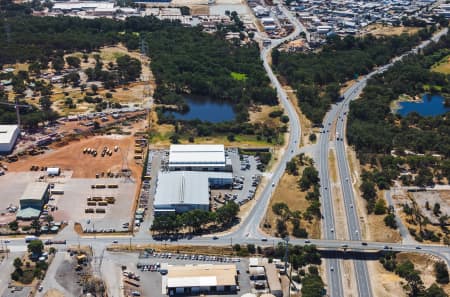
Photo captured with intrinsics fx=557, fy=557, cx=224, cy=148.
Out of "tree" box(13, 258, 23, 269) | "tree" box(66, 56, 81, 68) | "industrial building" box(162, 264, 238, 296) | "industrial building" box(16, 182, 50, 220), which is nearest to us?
"industrial building" box(162, 264, 238, 296)

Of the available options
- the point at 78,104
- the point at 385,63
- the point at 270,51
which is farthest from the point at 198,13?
the point at 78,104

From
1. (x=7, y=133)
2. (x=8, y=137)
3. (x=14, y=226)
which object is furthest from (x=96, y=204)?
(x=7, y=133)

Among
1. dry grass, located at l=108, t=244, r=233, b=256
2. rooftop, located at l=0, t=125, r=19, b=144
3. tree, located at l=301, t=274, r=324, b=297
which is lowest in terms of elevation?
rooftop, located at l=0, t=125, r=19, b=144

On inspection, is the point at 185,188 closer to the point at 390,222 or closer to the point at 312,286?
the point at 312,286

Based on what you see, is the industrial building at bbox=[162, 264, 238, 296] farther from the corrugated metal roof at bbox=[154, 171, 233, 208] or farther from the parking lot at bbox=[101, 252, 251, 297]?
the corrugated metal roof at bbox=[154, 171, 233, 208]

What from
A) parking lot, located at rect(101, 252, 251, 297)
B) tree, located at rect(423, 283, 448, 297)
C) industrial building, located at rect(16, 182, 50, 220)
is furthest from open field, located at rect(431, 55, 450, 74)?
industrial building, located at rect(16, 182, 50, 220)

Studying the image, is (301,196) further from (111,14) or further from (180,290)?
(111,14)
